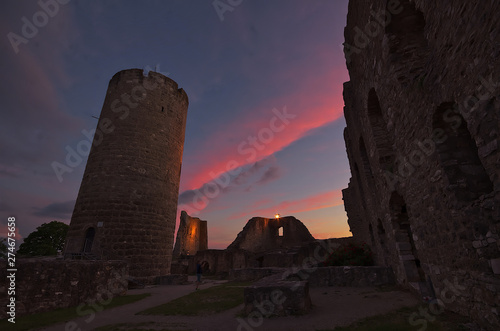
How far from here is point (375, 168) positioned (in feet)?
27.1

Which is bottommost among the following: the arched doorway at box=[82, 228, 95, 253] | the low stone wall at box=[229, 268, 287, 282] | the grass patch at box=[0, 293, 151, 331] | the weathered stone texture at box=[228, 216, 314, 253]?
the grass patch at box=[0, 293, 151, 331]

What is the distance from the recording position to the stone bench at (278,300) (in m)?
5.09

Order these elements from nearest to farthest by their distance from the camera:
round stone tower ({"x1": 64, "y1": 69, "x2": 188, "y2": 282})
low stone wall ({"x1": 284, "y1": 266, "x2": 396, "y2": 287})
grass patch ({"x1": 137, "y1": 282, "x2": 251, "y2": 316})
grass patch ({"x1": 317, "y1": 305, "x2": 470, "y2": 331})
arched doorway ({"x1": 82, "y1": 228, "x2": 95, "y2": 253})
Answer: grass patch ({"x1": 317, "y1": 305, "x2": 470, "y2": 331})
grass patch ({"x1": 137, "y1": 282, "x2": 251, "y2": 316})
low stone wall ({"x1": 284, "y1": 266, "x2": 396, "y2": 287})
arched doorway ({"x1": 82, "y1": 228, "x2": 95, "y2": 253})
round stone tower ({"x1": 64, "y1": 69, "x2": 188, "y2": 282})

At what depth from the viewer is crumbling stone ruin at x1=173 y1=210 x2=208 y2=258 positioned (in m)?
27.7

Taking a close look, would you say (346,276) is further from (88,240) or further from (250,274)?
(88,240)

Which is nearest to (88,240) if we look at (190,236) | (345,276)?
(345,276)

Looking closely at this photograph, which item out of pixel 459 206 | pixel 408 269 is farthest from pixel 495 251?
pixel 408 269

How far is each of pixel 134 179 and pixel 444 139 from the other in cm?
1288

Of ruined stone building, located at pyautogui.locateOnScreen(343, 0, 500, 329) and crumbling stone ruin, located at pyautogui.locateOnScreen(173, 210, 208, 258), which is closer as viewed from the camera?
ruined stone building, located at pyautogui.locateOnScreen(343, 0, 500, 329)

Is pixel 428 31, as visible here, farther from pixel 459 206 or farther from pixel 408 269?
pixel 408 269

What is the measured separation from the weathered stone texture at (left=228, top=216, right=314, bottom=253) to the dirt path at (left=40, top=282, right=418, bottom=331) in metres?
18.6

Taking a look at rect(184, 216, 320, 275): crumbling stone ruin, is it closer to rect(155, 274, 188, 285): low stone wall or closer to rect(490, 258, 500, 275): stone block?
rect(155, 274, 188, 285): low stone wall

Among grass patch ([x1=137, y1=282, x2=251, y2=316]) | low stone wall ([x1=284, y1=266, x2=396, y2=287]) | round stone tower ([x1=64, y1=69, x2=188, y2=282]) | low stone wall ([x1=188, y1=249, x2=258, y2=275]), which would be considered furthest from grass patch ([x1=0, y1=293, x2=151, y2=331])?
low stone wall ([x1=188, y1=249, x2=258, y2=275])

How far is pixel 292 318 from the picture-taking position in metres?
4.82
